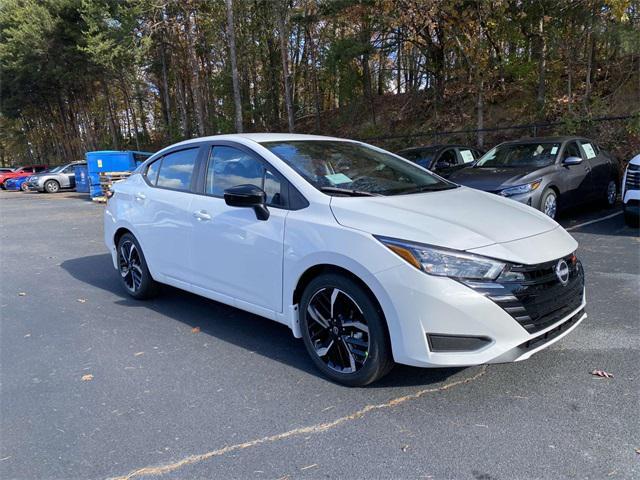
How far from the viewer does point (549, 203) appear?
322 inches

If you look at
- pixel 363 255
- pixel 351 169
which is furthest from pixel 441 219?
pixel 351 169

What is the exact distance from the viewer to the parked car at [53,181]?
2588 cm

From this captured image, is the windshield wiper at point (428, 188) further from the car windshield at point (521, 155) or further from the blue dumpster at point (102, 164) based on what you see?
the blue dumpster at point (102, 164)

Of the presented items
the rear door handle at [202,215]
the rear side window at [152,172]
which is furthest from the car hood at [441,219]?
the rear side window at [152,172]

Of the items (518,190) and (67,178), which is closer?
(518,190)

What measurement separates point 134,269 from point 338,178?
108 inches

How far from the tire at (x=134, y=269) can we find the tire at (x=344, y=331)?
2333 millimetres

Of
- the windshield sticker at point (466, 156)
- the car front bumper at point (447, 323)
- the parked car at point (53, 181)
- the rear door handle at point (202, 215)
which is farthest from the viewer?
the parked car at point (53, 181)

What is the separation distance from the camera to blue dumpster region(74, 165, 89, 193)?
69.8 ft

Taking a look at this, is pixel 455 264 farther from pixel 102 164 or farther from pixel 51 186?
pixel 51 186

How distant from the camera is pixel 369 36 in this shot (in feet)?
62.3

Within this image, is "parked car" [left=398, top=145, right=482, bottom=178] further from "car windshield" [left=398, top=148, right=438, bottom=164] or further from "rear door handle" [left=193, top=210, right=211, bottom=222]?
"rear door handle" [left=193, top=210, right=211, bottom=222]

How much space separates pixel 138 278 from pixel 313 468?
135 inches

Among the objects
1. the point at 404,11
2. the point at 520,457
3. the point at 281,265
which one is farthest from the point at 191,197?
the point at 404,11
